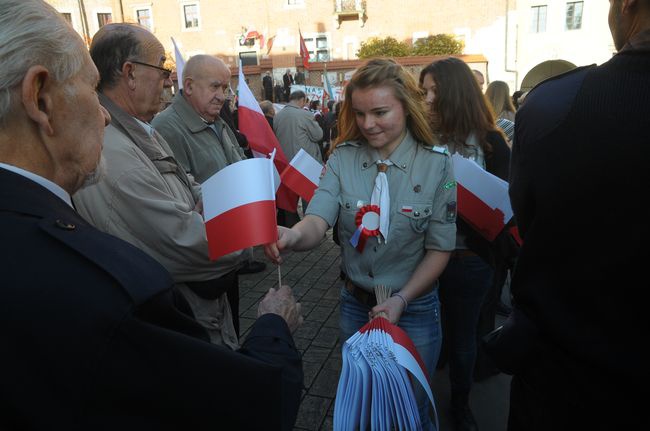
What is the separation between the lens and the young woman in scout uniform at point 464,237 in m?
2.78

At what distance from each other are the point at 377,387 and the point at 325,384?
77.6 inches

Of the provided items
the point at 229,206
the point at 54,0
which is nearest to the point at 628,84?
the point at 229,206

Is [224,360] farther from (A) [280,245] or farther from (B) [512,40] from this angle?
(B) [512,40]

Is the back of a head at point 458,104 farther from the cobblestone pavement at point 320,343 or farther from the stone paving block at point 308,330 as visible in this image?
the stone paving block at point 308,330

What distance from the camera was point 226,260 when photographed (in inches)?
81.9

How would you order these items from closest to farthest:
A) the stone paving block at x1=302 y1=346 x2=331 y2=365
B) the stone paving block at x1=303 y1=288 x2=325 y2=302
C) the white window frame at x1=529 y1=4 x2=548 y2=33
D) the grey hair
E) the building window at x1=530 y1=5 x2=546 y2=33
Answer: the grey hair
the stone paving block at x1=302 y1=346 x2=331 y2=365
the stone paving block at x1=303 y1=288 x2=325 y2=302
the white window frame at x1=529 y1=4 x2=548 y2=33
the building window at x1=530 y1=5 x2=546 y2=33

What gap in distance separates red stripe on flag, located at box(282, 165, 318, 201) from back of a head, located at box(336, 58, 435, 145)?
44 cm

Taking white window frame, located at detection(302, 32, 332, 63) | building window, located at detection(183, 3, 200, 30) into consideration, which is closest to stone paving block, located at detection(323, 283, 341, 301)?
white window frame, located at detection(302, 32, 332, 63)

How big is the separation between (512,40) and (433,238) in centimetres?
2856

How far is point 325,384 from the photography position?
134 inches

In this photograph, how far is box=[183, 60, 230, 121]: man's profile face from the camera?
3.59m

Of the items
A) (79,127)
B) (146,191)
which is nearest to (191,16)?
(146,191)

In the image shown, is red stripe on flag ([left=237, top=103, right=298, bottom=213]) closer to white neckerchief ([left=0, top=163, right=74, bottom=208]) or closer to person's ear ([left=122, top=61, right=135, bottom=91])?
person's ear ([left=122, top=61, right=135, bottom=91])

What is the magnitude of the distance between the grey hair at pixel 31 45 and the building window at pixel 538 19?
97.3 ft
